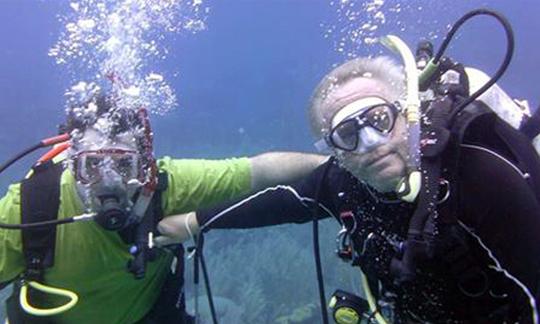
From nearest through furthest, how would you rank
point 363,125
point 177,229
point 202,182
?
point 363,125, point 177,229, point 202,182

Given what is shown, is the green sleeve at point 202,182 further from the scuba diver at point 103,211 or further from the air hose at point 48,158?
the air hose at point 48,158

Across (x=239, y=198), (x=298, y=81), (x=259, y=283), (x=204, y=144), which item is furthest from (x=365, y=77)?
(x=298, y=81)

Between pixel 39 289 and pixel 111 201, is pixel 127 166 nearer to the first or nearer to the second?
pixel 111 201

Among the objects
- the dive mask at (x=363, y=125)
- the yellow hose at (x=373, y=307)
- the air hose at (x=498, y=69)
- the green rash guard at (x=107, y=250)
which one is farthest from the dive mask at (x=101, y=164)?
the air hose at (x=498, y=69)

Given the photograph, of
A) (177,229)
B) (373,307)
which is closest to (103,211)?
(177,229)

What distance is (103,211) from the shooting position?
124 inches

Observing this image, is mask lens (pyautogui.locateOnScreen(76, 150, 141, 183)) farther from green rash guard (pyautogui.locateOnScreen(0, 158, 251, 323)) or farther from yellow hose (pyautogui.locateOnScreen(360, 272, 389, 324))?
yellow hose (pyautogui.locateOnScreen(360, 272, 389, 324))

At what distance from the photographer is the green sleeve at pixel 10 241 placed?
10.9 ft

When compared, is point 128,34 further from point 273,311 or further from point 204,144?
point 204,144

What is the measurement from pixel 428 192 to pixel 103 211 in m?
1.88

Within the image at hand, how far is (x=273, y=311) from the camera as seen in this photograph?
32.1ft

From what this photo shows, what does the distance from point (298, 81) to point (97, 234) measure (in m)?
39.9

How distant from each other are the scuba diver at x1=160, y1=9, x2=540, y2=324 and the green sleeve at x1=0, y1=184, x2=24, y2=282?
1861mm

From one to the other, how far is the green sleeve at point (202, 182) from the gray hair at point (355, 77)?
3.12 ft
